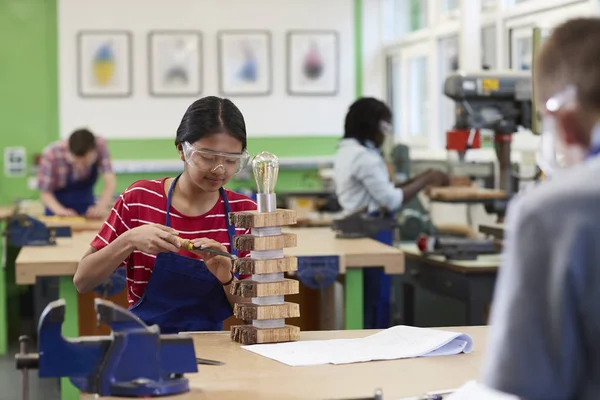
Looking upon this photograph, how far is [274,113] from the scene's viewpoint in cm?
1042

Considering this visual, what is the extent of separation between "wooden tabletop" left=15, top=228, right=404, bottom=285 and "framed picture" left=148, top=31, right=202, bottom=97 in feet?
17.1

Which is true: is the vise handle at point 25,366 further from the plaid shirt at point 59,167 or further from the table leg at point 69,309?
the plaid shirt at point 59,167

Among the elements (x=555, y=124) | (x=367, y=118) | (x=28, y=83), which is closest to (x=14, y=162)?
(x=28, y=83)

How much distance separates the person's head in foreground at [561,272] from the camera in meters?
1.20

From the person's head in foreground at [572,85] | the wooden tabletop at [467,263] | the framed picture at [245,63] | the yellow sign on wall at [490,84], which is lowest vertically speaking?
the wooden tabletop at [467,263]

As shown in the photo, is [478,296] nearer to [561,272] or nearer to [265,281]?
[265,281]

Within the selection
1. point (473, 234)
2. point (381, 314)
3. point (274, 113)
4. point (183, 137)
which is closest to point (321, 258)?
point (381, 314)

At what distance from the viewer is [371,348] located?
7.83 ft

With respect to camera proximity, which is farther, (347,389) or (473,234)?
(473,234)

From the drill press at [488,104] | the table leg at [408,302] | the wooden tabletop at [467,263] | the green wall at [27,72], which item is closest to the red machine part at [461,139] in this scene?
the drill press at [488,104]

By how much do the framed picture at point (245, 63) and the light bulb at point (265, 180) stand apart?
Answer: 25.7ft

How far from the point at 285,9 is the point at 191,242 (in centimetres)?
809

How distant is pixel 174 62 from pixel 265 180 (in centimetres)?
791

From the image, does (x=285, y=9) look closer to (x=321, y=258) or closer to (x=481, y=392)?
(x=321, y=258)
